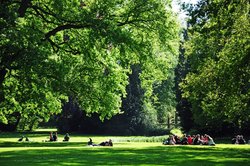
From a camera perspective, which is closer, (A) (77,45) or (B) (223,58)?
(A) (77,45)

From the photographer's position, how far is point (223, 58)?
36.9m

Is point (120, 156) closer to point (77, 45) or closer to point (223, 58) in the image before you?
point (77, 45)

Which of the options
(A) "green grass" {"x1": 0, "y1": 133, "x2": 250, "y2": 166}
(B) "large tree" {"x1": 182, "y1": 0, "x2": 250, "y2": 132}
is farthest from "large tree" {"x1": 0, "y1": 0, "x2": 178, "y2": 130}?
(B) "large tree" {"x1": 182, "y1": 0, "x2": 250, "y2": 132}

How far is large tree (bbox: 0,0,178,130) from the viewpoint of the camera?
774 inches

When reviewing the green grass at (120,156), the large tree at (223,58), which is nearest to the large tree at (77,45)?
the green grass at (120,156)

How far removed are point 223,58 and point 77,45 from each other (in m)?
14.8

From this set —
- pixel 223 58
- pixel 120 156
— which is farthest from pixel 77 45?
pixel 223 58

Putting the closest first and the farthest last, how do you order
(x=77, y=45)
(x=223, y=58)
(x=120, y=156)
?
1. (x=120, y=156)
2. (x=77, y=45)
3. (x=223, y=58)

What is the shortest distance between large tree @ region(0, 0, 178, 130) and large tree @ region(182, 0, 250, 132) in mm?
3884

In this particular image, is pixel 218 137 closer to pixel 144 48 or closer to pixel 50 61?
pixel 144 48

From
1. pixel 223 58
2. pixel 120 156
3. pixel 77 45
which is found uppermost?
pixel 223 58

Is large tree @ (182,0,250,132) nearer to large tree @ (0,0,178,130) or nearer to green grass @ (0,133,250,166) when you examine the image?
large tree @ (0,0,178,130)

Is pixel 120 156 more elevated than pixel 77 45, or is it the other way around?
pixel 77 45

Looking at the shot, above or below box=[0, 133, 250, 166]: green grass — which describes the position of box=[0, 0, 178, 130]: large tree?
above
